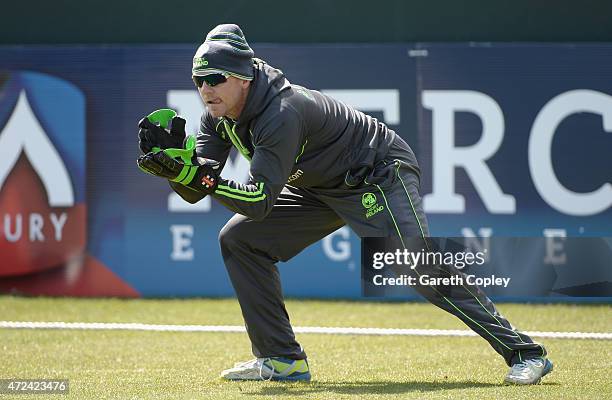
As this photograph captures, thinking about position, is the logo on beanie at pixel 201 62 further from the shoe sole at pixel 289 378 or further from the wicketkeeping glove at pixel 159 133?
the shoe sole at pixel 289 378

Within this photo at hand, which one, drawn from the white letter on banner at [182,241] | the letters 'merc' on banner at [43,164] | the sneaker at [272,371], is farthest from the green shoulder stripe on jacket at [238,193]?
the letters 'merc' on banner at [43,164]

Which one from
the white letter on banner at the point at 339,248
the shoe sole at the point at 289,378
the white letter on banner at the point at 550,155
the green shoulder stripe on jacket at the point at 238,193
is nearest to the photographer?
the green shoulder stripe on jacket at the point at 238,193

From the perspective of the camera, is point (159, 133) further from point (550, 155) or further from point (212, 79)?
point (550, 155)

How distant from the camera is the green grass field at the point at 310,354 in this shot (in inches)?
211

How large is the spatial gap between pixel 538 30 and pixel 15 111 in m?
4.30

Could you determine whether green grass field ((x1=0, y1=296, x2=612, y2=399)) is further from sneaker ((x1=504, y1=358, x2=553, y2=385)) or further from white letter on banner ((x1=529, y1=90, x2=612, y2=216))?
white letter on banner ((x1=529, y1=90, x2=612, y2=216))

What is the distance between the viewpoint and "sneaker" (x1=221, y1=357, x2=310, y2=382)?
574cm

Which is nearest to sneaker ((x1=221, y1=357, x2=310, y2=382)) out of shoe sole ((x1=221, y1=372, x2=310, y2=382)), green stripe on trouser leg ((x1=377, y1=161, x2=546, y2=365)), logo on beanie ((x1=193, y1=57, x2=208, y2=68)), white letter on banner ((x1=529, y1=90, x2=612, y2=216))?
shoe sole ((x1=221, y1=372, x2=310, y2=382))

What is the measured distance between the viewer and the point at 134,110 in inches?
366

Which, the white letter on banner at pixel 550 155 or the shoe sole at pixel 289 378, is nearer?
the shoe sole at pixel 289 378

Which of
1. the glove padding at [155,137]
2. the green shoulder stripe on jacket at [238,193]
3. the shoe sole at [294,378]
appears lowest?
the shoe sole at [294,378]

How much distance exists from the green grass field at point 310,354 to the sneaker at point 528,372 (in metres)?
0.07

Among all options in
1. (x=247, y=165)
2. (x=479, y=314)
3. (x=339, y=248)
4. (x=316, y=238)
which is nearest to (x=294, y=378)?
(x=316, y=238)

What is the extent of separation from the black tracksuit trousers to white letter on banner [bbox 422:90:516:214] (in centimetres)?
321
